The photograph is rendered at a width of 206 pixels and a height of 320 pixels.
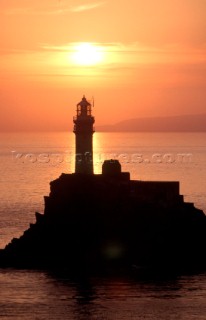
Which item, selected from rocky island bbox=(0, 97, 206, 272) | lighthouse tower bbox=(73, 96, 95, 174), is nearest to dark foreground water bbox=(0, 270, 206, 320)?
rocky island bbox=(0, 97, 206, 272)

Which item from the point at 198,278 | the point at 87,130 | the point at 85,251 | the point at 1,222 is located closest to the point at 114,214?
the point at 85,251

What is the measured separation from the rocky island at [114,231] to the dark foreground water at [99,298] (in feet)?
8.81

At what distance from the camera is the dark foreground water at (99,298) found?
162 feet

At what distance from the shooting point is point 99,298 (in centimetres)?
5219

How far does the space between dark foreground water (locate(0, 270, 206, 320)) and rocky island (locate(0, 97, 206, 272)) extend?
8.81 feet

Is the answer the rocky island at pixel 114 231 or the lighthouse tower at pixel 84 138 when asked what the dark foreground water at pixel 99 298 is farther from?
the lighthouse tower at pixel 84 138

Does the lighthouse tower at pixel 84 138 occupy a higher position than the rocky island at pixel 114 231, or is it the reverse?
the lighthouse tower at pixel 84 138

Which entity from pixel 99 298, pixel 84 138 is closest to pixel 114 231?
pixel 99 298

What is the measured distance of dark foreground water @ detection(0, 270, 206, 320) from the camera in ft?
162

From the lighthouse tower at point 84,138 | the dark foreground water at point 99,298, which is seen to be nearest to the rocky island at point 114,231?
the dark foreground water at point 99,298

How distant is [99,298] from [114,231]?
29.4 feet

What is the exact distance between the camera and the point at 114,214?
61.2m

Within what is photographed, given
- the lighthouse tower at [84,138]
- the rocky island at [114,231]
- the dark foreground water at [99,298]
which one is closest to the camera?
the dark foreground water at [99,298]

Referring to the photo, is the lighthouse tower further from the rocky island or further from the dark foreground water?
the dark foreground water
